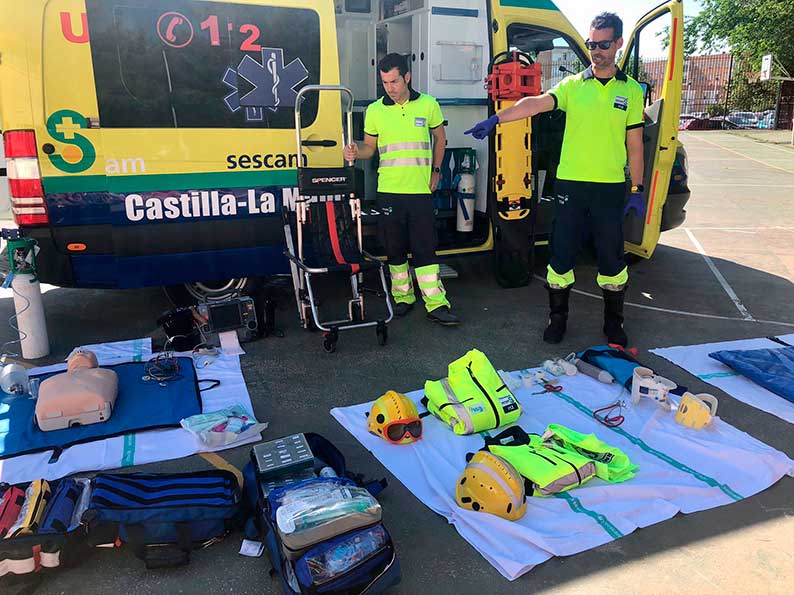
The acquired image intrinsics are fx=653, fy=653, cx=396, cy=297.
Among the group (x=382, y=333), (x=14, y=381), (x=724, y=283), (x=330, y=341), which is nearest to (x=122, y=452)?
(x=14, y=381)

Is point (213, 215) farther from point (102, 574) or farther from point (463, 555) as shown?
point (463, 555)

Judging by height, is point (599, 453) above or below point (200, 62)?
below

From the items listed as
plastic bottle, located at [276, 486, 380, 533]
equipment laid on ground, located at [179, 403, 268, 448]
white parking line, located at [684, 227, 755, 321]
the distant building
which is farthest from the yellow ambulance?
the distant building

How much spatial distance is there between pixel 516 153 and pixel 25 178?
3.72 meters

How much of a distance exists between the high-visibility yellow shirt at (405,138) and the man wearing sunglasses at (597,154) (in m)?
0.66

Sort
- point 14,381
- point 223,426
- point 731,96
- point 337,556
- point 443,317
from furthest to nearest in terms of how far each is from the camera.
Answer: point 731,96 < point 443,317 < point 14,381 < point 223,426 < point 337,556

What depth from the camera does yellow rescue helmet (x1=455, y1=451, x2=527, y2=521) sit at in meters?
2.65

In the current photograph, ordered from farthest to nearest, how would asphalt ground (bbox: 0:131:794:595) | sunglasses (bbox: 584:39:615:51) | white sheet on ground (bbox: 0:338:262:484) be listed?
sunglasses (bbox: 584:39:615:51) < white sheet on ground (bbox: 0:338:262:484) < asphalt ground (bbox: 0:131:794:595)

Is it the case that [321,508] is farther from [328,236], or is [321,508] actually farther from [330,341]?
[328,236]

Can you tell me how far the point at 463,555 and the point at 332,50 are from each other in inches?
146

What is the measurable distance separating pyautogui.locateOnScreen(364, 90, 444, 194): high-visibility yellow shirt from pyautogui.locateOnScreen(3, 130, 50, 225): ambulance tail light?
93.9 inches

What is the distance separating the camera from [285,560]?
2320 millimetres

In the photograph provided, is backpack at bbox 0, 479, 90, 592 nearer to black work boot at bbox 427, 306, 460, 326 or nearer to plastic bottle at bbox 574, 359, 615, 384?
plastic bottle at bbox 574, 359, 615, 384

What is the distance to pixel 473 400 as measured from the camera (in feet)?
11.5
